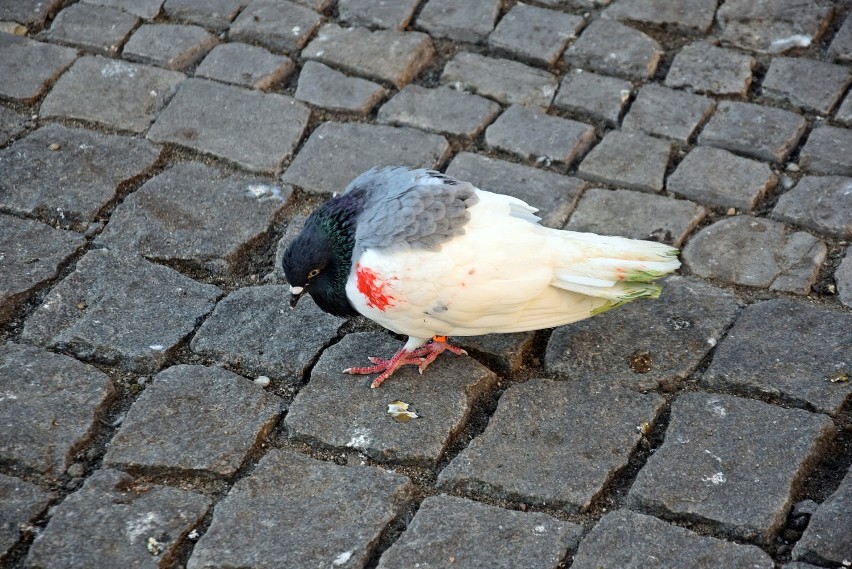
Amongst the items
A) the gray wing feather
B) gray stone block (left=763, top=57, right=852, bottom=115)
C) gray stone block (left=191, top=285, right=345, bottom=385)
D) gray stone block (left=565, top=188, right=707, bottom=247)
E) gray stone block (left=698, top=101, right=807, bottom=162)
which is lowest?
gray stone block (left=191, top=285, right=345, bottom=385)

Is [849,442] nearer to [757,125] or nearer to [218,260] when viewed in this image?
[757,125]

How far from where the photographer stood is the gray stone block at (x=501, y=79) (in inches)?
189

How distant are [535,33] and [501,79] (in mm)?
390

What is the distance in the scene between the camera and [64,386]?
3.46 meters

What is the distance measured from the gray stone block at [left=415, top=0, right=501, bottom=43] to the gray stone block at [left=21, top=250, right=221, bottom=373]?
2.03m

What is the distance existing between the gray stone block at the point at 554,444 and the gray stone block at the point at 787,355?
0.33m

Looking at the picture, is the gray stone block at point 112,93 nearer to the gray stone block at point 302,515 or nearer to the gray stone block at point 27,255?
the gray stone block at point 27,255

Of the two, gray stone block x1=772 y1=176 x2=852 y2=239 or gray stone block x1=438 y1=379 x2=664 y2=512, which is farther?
gray stone block x1=772 y1=176 x2=852 y2=239

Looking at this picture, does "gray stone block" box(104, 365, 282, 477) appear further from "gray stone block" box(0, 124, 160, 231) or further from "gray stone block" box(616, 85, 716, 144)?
"gray stone block" box(616, 85, 716, 144)

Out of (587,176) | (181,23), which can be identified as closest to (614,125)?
(587,176)

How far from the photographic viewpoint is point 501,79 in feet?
16.0

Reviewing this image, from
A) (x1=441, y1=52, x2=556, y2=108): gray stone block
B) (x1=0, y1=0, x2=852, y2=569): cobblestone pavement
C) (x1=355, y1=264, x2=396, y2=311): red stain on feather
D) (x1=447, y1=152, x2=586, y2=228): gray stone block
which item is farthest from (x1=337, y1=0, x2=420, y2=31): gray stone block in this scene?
(x1=355, y1=264, x2=396, y2=311): red stain on feather

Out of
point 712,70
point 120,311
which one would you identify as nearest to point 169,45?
point 120,311

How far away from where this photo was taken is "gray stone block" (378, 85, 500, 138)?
4.66 meters
